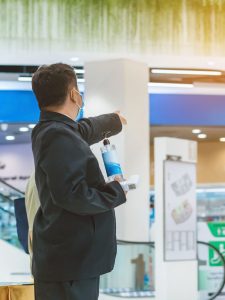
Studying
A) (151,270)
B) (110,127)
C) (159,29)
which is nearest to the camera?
(110,127)

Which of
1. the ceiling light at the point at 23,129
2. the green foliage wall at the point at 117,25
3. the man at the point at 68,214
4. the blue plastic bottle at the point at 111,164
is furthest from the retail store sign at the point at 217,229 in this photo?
the ceiling light at the point at 23,129

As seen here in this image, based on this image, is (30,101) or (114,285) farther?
(30,101)

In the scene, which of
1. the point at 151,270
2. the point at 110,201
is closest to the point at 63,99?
the point at 110,201

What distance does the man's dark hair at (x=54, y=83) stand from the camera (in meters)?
1.90

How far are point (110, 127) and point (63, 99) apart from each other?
0.41m

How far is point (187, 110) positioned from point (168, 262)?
533cm

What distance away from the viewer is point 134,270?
252 inches

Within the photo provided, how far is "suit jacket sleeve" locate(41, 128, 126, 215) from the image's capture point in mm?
1753

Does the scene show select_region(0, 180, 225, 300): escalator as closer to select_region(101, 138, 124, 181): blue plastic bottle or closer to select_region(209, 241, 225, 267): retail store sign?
select_region(209, 241, 225, 267): retail store sign

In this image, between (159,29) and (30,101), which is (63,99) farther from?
(30,101)

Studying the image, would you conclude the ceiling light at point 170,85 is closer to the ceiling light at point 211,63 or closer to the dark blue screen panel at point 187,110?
the dark blue screen panel at point 187,110

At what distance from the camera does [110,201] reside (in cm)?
180

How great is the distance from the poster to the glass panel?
907 millimetres

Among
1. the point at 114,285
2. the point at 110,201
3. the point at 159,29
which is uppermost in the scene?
the point at 159,29
